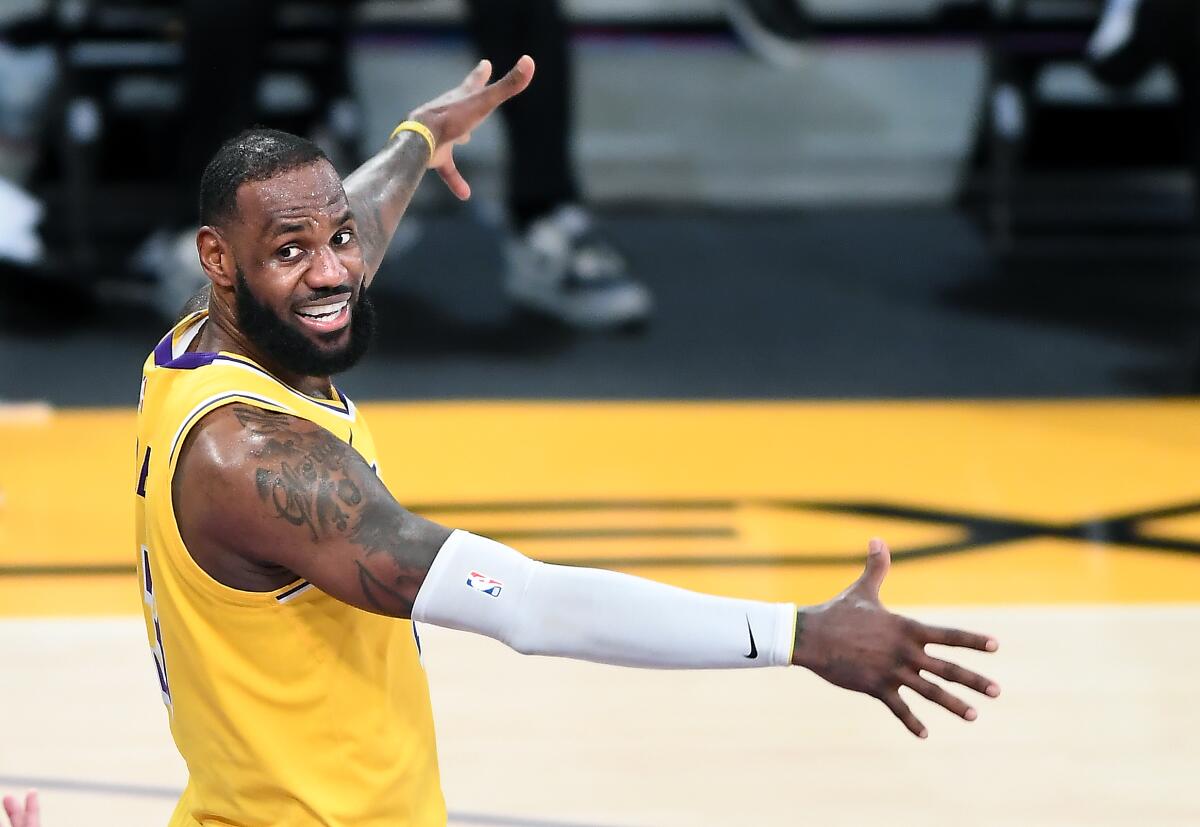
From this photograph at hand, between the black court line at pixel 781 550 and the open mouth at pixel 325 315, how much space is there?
2.30 m

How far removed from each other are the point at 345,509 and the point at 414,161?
1.23 m

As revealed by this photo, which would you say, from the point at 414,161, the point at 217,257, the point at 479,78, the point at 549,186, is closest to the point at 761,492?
the point at 479,78

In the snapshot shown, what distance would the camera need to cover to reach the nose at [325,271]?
206 centimetres

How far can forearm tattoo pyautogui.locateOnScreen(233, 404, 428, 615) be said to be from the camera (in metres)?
1.90

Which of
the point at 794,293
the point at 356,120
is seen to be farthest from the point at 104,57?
the point at 794,293

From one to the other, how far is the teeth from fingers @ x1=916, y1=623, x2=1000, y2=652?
76cm

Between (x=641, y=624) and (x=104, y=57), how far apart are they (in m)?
6.62

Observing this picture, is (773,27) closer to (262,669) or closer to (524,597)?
(262,669)

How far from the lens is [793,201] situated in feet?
29.0

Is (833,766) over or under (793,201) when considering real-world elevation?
under

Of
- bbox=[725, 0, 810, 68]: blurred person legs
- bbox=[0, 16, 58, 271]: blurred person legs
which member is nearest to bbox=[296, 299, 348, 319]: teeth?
bbox=[0, 16, 58, 271]: blurred person legs

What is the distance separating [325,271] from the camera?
2.07 metres

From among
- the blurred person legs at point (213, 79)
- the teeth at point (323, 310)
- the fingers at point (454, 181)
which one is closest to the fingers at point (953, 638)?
the teeth at point (323, 310)

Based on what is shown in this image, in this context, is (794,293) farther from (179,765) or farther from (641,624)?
(641,624)
